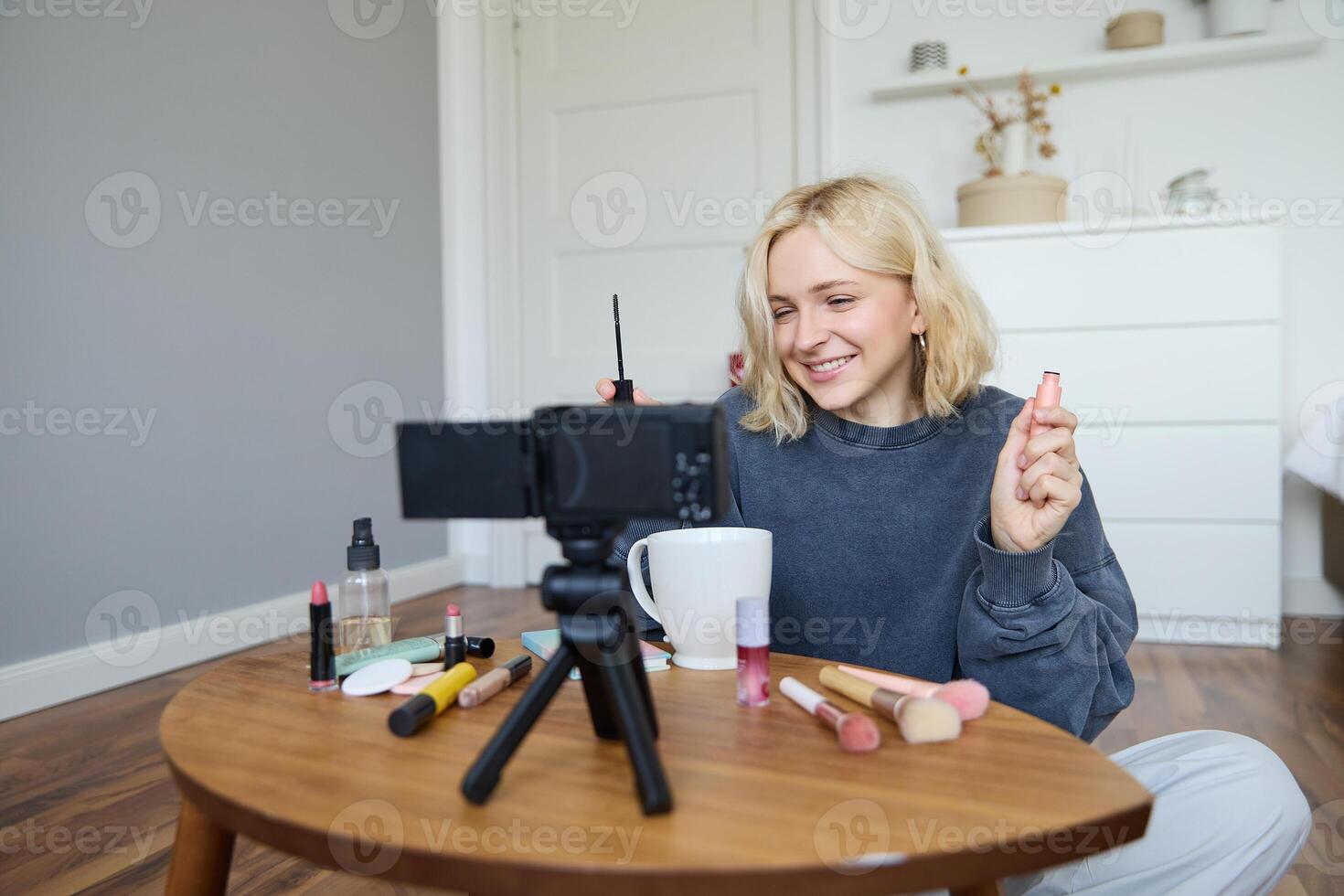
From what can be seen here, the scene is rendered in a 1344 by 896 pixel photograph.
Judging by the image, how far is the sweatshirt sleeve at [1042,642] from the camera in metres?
0.77

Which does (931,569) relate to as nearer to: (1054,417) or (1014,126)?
(1054,417)

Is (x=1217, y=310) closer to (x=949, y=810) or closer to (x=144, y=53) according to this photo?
(x=949, y=810)

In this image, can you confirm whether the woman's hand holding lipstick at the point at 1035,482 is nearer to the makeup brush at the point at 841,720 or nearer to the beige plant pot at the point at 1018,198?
the makeup brush at the point at 841,720

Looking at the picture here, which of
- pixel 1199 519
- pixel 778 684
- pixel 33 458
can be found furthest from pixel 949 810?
pixel 1199 519

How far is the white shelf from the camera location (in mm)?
2746

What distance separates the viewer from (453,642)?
31.4 inches

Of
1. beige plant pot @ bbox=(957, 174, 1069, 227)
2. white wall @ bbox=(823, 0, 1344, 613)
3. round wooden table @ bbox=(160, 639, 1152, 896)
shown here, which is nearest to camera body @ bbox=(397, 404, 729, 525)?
round wooden table @ bbox=(160, 639, 1152, 896)

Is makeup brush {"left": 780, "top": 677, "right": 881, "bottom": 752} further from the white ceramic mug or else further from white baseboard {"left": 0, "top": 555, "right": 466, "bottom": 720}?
white baseboard {"left": 0, "top": 555, "right": 466, "bottom": 720}

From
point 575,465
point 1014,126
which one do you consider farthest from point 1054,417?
point 1014,126

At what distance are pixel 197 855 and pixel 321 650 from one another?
15cm

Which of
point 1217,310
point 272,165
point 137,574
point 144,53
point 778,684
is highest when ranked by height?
point 144,53

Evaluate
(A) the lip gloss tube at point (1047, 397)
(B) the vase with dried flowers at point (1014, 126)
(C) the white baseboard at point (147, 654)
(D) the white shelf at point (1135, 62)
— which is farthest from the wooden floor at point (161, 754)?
(D) the white shelf at point (1135, 62)

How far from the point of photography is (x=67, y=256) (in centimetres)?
206

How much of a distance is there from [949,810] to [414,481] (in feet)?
1.06
